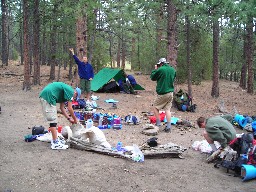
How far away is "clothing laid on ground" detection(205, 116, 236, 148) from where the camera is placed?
5.51 metres

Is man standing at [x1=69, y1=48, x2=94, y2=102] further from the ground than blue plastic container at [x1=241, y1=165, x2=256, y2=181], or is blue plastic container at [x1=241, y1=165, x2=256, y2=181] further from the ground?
man standing at [x1=69, y1=48, x2=94, y2=102]

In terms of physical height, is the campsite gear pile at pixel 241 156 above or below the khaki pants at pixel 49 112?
below

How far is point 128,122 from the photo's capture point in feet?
28.4

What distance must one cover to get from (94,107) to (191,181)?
6.07m

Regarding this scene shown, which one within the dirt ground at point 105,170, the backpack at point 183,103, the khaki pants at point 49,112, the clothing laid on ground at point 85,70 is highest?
the clothing laid on ground at point 85,70

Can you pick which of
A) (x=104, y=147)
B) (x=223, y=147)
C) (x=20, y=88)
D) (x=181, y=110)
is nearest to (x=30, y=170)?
(x=104, y=147)

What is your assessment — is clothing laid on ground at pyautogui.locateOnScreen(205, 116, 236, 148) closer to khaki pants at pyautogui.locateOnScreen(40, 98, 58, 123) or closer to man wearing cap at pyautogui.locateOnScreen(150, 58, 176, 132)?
man wearing cap at pyautogui.locateOnScreen(150, 58, 176, 132)

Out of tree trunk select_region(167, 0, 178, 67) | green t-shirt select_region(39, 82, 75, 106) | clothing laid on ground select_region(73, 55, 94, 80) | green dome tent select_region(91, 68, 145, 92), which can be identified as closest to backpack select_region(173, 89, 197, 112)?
tree trunk select_region(167, 0, 178, 67)

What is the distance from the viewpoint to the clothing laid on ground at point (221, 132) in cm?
551

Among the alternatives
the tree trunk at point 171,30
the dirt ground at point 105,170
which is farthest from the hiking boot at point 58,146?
the tree trunk at point 171,30

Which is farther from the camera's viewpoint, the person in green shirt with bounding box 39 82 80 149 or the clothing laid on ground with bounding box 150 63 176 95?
the clothing laid on ground with bounding box 150 63 176 95

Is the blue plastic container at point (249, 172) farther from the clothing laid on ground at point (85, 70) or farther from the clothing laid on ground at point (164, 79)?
the clothing laid on ground at point (85, 70)

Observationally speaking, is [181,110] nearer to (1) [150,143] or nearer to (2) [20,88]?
(1) [150,143]

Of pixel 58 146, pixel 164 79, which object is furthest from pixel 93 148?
pixel 164 79
